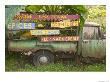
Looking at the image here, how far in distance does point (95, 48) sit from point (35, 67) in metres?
0.27

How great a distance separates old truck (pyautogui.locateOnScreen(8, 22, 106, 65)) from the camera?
189cm

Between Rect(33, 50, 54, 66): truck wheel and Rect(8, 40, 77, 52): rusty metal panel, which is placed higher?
Rect(8, 40, 77, 52): rusty metal panel

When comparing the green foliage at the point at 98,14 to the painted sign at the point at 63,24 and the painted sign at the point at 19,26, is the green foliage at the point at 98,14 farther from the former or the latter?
the painted sign at the point at 19,26

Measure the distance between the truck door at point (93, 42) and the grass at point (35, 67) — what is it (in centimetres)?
6

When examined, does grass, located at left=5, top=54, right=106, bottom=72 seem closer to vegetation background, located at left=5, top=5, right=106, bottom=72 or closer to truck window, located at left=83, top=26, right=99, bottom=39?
vegetation background, located at left=5, top=5, right=106, bottom=72

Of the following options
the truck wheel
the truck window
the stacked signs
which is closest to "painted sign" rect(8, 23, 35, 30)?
the stacked signs

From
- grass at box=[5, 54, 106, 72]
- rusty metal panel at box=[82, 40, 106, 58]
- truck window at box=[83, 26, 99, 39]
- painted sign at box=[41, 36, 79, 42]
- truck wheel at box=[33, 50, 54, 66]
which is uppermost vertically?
truck window at box=[83, 26, 99, 39]

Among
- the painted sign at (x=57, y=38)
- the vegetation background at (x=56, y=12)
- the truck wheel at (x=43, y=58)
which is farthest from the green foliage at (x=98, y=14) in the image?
the truck wheel at (x=43, y=58)

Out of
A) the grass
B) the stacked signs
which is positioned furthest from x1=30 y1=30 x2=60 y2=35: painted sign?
the grass
